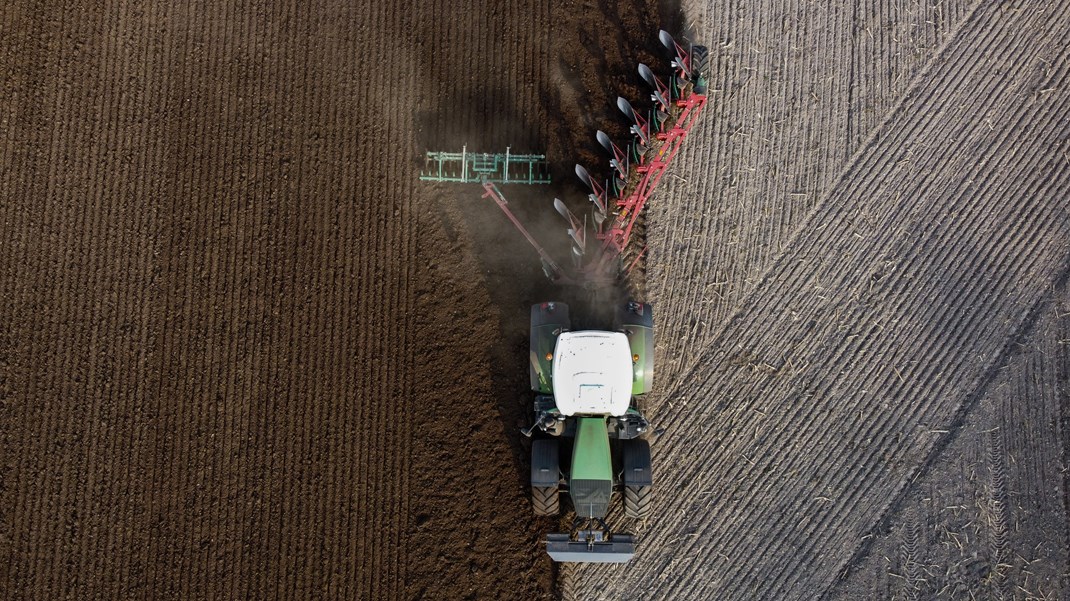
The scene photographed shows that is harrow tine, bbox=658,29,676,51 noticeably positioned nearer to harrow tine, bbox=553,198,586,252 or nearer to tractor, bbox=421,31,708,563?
tractor, bbox=421,31,708,563

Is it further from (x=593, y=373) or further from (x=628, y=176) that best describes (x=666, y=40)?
(x=593, y=373)

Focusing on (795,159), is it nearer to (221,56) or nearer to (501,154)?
(501,154)

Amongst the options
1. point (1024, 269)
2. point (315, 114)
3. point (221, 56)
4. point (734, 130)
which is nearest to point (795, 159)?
point (734, 130)

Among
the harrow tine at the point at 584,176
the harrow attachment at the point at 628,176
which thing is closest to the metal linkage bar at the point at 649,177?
the harrow attachment at the point at 628,176

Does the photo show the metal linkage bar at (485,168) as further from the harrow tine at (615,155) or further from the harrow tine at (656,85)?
the harrow tine at (656,85)

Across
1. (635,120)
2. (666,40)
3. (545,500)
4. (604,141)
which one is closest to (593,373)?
(545,500)

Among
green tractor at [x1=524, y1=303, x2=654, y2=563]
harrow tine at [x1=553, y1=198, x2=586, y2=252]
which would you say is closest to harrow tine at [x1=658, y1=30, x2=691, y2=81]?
harrow tine at [x1=553, y1=198, x2=586, y2=252]
